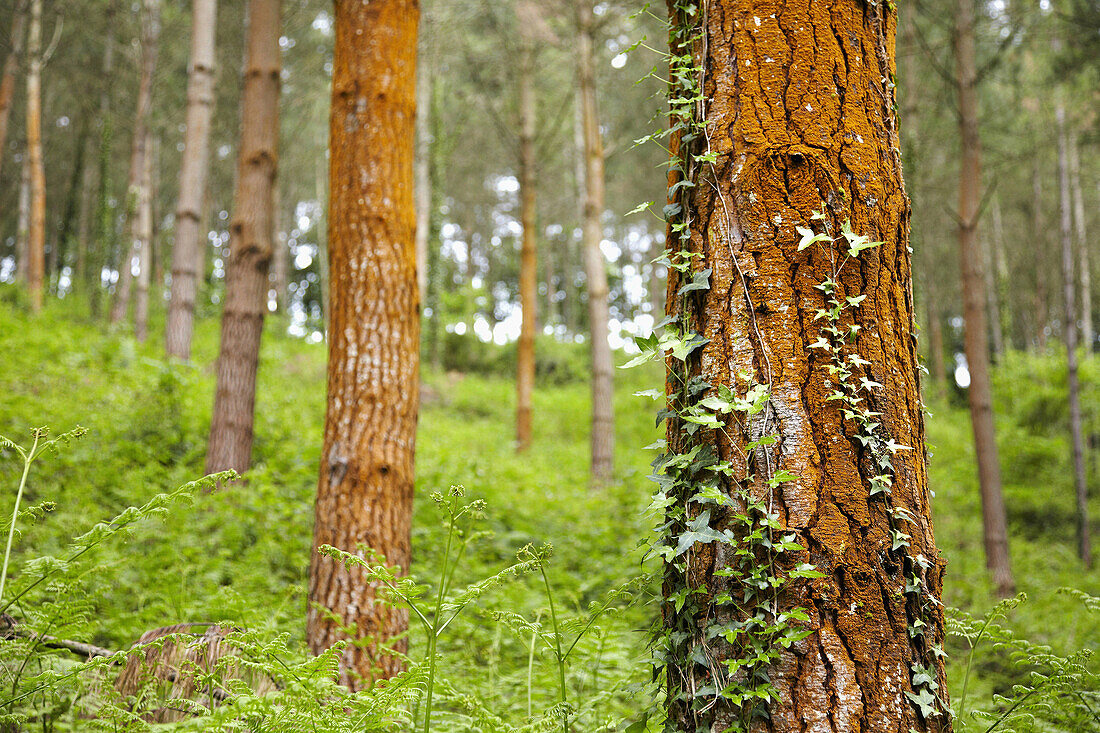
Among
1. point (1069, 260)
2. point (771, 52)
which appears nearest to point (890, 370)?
point (771, 52)

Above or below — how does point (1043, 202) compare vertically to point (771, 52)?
above

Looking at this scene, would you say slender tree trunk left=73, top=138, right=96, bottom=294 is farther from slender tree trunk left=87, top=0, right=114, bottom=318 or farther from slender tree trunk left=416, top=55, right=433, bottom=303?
slender tree trunk left=416, top=55, right=433, bottom=303

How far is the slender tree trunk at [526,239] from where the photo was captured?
37.8ft

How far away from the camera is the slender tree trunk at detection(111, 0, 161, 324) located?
11914 mm

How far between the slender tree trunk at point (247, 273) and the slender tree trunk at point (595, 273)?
469 centimetres

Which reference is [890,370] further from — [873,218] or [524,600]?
[524,600]

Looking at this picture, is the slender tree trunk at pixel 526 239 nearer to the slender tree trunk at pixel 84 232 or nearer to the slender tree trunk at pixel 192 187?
the slender tree trunk at pixel 192 187

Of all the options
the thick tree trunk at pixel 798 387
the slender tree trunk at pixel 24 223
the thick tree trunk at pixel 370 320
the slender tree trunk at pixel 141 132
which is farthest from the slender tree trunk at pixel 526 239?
the slender tree trunk at pixel 24 223

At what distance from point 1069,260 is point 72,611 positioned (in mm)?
13028

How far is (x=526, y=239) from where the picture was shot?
38.1 feet

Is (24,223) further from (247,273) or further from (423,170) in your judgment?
(247,273)

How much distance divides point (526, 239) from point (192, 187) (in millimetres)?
5150

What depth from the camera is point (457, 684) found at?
117 inches

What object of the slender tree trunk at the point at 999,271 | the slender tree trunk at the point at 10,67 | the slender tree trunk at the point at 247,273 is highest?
the slender tree trunk at the point at 10,67
